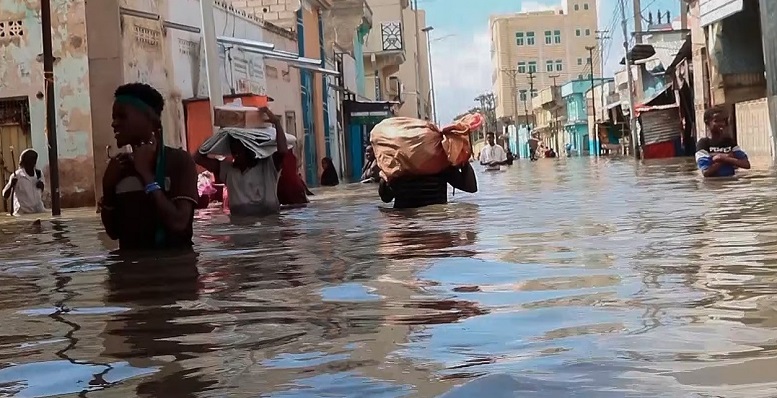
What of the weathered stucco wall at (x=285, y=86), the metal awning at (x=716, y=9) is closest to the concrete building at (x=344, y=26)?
the weathered stucco wall at (x=285, y=86)

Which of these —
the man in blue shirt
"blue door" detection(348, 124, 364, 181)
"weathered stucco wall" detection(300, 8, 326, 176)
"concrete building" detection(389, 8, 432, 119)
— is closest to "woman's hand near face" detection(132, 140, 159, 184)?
the man in blue shirt

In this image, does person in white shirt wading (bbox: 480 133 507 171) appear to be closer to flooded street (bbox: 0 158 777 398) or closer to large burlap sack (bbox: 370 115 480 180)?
large burlap sack (bbox: 370 115 480 180)

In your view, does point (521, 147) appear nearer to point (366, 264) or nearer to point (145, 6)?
point (145, 6)

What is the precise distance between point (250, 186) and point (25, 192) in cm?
586

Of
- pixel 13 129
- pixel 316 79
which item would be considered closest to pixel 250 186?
Result: pixel 13 129

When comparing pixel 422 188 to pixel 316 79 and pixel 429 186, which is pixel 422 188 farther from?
pixel 316 79

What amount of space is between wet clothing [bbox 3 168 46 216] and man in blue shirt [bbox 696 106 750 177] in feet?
31.1

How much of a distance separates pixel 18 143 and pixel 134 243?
46.3 ft

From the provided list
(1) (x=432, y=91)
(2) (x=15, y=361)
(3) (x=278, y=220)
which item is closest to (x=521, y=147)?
(1) (x=432, y=91)

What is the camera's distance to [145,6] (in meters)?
20.6

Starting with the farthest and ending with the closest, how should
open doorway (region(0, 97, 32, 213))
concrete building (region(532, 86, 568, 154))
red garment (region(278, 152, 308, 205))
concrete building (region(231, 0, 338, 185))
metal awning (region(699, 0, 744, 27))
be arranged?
1. concrete building (region(532, 86, 568, 154))
2. concrete building (region(231, 0, 338, 185))
3. metal awning (region(699, 0, 744, 27))
4. open doorway (region(0, 97, 32, 213))
5. red garment (region(278, 152, 308, 205))

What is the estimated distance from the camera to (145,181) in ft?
19.7

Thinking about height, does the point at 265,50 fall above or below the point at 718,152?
above

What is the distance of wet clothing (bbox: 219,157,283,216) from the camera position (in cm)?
1166
